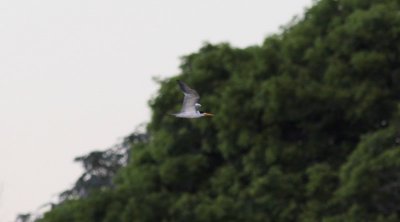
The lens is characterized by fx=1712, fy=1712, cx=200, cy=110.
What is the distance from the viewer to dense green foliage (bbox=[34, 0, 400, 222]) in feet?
110

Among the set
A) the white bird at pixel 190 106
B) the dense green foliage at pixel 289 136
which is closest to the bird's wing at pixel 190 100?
the white bird at pixel 190 106

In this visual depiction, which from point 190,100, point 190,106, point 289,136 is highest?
point 190,100

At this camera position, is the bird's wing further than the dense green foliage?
No

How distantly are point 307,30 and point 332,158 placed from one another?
2983 millimetres

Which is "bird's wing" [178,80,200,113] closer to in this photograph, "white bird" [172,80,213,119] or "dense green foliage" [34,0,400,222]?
"white bird" [172,80,213,119]

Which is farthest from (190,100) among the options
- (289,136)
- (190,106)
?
(289,136)

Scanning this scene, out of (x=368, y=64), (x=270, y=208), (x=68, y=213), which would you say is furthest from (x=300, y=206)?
(x=68, y=213)

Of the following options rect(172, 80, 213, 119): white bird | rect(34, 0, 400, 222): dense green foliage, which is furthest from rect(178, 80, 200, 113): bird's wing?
rect(34, 0, 400, 222): dense green foliage

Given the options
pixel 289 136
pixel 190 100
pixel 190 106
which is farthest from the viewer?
pixel 289 136

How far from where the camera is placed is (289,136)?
118 feet

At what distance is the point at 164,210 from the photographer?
36188 millimetres

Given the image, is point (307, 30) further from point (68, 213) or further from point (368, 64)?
point (68, 213)

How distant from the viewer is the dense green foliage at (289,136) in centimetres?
3362

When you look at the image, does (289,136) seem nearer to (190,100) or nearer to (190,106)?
(190,106)
